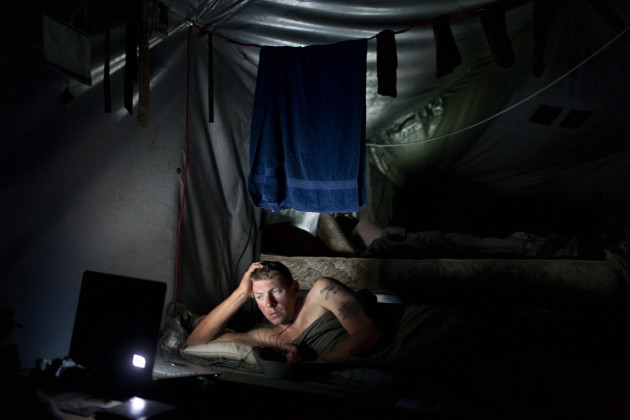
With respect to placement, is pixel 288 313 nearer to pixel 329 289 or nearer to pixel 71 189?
pixel 329 289

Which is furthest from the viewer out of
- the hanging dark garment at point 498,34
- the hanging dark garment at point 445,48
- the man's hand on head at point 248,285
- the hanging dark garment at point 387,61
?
Answer: the man's hand on head at point 248,285

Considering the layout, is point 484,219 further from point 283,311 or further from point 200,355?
A: point 200,355

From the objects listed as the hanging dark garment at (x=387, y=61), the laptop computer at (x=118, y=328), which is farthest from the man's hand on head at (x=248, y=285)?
the hanging dark garment at (x=387, y=61)

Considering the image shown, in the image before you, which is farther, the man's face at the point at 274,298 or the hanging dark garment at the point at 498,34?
the man's face at the point at 274,298

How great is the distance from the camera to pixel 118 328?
2020 mm

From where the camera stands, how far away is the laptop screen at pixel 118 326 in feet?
6.16

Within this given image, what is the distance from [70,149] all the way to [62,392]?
1.25 m

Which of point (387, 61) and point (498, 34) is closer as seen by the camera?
point (498, 34)

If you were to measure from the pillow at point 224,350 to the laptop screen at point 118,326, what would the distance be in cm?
88

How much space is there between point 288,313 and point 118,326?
4.31 feet

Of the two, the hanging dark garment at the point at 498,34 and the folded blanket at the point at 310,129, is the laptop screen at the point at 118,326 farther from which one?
the hanging dark garment at the point at 498,34

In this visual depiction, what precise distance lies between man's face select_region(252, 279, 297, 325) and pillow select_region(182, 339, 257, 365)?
0.26m

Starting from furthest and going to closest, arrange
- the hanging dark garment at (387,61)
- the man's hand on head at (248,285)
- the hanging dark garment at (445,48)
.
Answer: the man's hand on head at (248,285), the hanging dark garment at (387,61), the hanging dark garment at (445,48)

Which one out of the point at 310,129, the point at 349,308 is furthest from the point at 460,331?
the point at 310,129
